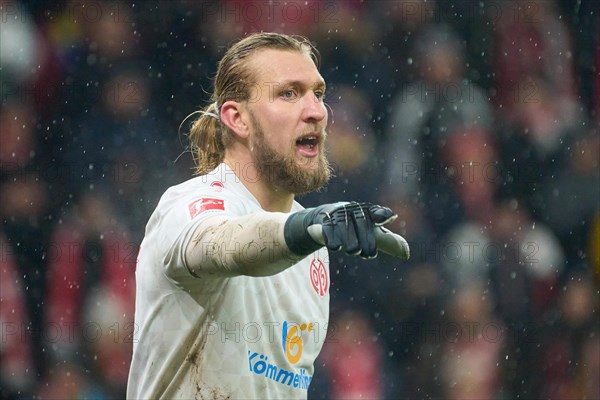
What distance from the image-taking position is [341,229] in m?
1.88

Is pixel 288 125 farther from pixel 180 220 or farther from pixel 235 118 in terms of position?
pixel 180 220

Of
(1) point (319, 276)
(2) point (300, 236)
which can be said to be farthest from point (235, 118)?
(2) point (300, 236)

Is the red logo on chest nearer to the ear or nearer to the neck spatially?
the neck

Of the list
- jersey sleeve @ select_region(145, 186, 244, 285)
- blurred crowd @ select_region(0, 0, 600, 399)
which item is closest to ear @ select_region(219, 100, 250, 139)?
jersey sleeve @ select_region(145, 186, 244, 285)

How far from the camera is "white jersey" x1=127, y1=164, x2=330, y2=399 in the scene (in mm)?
2457

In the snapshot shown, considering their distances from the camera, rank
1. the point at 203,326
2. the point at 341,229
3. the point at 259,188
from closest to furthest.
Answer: the point at 341,229 → the point at 203,326 → the point at 259,188

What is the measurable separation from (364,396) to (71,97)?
7.39 feet

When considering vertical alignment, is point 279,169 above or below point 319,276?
above

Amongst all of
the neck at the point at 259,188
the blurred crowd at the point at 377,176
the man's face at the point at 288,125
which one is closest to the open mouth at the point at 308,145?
the man's face at the point at 288,125

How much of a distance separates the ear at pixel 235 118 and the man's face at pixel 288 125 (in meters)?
0.04

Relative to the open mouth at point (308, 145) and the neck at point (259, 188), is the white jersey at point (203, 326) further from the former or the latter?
the open mouth at point (308, 145)

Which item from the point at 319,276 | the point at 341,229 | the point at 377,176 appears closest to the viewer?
the point at 341,229

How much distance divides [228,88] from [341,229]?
1.29 metres

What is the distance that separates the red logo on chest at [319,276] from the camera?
2934 mm
